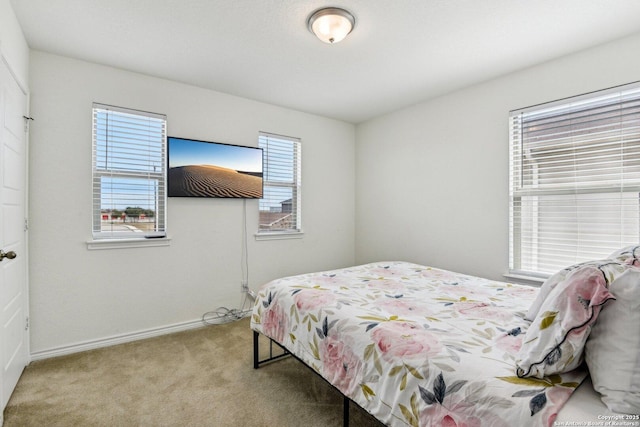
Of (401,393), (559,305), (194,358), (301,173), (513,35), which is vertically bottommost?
(194,358)

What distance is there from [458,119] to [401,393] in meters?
2.82

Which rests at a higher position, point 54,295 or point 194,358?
point 54,295

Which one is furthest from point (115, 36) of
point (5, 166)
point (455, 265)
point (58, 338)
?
point (455, 265)

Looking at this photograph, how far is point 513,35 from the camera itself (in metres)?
2.22

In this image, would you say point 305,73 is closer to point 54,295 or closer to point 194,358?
point 194,358

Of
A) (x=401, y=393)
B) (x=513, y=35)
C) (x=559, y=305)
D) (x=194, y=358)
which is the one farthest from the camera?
(x=194, y=358)

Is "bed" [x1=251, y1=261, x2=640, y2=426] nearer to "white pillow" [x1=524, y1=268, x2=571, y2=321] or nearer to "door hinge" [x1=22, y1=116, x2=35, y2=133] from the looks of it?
"white pillow" [x1=524, y1=268, x2=571, y2=321]

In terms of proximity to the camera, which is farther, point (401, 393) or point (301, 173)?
point (301, 173)

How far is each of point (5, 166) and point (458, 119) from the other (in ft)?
12.0

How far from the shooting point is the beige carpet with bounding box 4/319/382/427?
5.77 feet

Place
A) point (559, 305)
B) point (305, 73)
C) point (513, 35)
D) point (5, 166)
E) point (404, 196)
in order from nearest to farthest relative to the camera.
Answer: point (559, 305)
point (5, 166)
point (513, 35)
point (305, 73)
point (404, 196)

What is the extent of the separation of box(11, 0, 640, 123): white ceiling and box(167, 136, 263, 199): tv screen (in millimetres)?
641

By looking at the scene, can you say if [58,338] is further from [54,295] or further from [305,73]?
[305,73]

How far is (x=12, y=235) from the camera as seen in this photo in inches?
78.7
